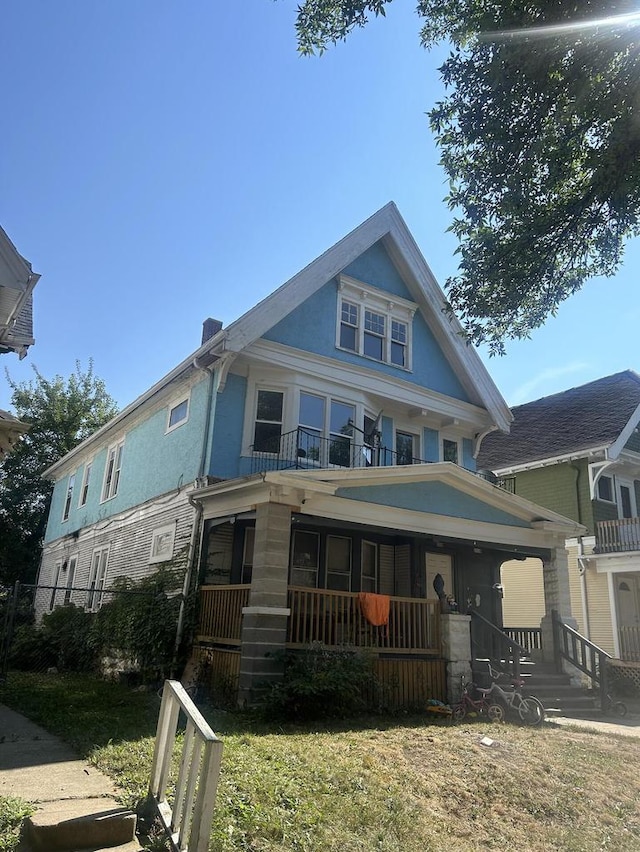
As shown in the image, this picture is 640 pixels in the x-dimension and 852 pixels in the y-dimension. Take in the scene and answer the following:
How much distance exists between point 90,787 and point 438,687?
7.53m

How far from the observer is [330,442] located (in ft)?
49.2

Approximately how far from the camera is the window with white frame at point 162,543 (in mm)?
14633

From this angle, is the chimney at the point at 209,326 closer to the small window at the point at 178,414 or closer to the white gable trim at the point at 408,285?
the small window at the point at 178,414

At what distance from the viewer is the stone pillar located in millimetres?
11766

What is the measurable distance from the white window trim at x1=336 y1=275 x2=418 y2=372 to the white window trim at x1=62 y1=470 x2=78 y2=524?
13311 mm

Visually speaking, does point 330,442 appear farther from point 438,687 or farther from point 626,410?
point 626,410

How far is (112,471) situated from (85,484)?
10.6 ft

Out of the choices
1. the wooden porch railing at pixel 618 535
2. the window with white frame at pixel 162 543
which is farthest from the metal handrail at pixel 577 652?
the window with white frame at pixel 162 543

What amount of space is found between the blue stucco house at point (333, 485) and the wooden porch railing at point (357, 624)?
41 millimetres

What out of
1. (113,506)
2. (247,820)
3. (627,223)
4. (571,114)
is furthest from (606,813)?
(113,506)

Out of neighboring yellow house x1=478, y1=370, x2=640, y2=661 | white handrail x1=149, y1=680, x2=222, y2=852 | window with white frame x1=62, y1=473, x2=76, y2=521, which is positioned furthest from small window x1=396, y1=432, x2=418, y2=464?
window with white frame x1=62, y1=473, x2=76, y2=521

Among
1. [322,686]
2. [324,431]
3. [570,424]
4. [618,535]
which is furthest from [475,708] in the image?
[570,424]

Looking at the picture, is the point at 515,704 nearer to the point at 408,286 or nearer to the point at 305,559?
the point at 305,559

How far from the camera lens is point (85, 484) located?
74.0 ft
